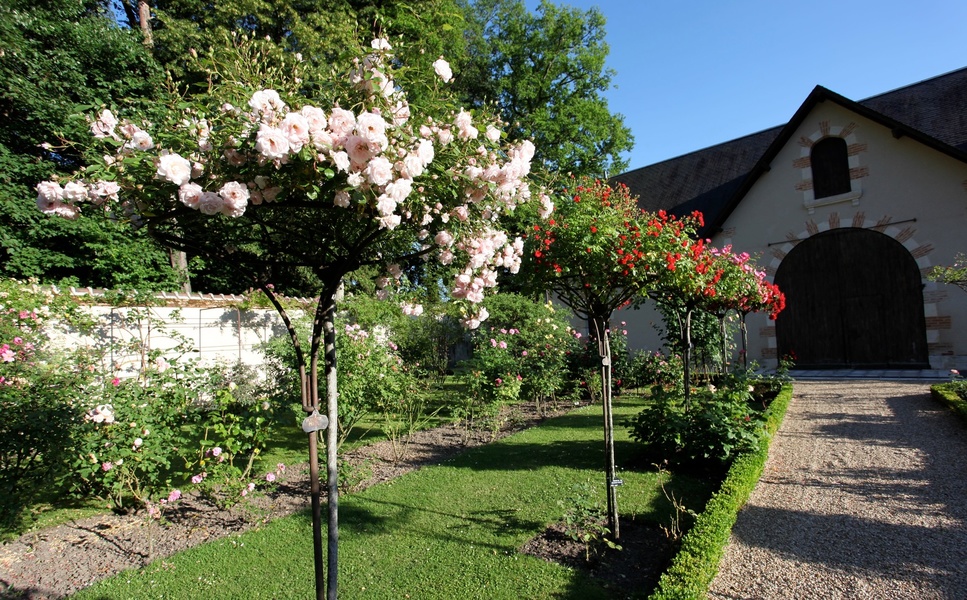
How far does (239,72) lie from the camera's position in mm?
1938

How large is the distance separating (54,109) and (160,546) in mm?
11765

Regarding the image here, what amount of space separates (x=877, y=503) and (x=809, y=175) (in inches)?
419

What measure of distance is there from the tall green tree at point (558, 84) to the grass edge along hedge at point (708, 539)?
44.0 ft

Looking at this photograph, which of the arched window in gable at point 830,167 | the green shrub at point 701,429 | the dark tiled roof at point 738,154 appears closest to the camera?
the green shrub at point 701,429

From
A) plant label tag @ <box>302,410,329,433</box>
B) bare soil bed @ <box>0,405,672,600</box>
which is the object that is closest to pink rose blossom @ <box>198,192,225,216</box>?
plant label tag @ <box>302,410,329,433</box>

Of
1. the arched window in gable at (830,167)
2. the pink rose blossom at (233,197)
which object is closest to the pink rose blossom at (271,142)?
the pink rose blossom at (233,197)

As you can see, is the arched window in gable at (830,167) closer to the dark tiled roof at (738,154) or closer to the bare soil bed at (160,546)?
the dark tiled roof at (738,154)

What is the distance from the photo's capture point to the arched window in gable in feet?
39.6

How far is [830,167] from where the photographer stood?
1223cm

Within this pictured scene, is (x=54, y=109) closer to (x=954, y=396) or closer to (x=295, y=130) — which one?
(x=295, y=130)

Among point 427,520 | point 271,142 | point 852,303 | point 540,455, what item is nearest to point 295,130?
point 271,142

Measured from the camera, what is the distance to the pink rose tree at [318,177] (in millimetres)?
1645

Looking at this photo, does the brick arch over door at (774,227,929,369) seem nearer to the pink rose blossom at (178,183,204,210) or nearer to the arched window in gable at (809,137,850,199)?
the arched window in gable at (809,137,850,199)

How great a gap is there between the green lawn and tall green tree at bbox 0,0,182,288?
9.07 metres
